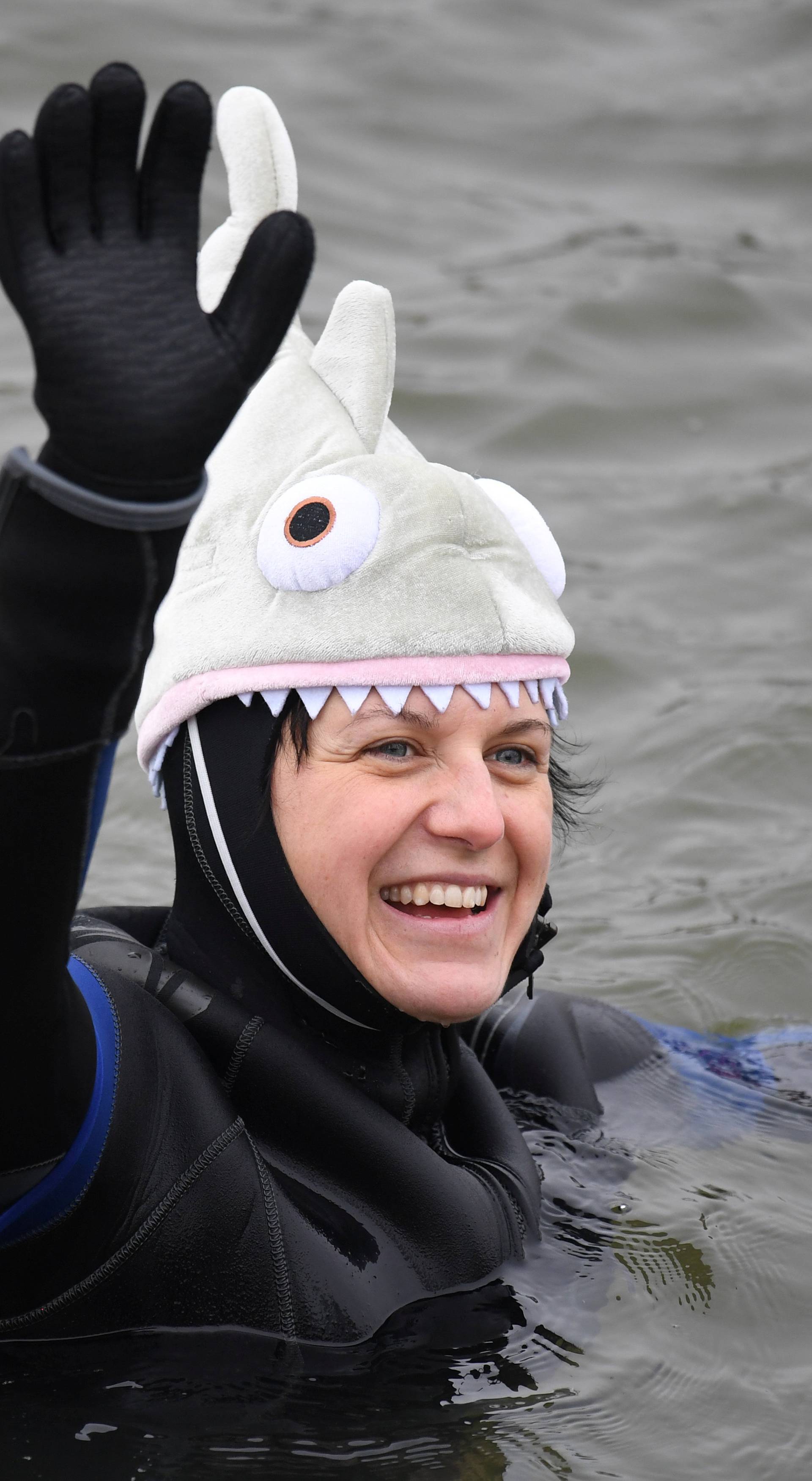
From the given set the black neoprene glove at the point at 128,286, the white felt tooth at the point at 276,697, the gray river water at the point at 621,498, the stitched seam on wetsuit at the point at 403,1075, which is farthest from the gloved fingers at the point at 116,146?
the gray river water at the point at 621,498

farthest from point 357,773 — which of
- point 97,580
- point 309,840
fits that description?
point 97,580

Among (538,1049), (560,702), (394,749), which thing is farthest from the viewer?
(538,1049)

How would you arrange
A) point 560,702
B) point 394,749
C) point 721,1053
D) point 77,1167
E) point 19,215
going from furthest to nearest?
point 721,1053
point 560,702
point 394,749
point 77,1167
point 19,215

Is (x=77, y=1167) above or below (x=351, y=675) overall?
below

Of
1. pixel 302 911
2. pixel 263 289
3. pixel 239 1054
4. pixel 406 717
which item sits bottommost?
pixel 239 1054

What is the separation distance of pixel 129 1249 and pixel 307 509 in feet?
2.98

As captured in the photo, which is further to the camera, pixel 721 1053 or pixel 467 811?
pixel 721 1053

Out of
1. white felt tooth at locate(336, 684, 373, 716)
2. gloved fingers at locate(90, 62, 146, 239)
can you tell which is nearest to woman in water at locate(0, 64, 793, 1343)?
white felt tooth at locate(336, 684, 373, 716)

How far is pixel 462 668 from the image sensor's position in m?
2.24

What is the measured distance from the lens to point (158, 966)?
7.53ft

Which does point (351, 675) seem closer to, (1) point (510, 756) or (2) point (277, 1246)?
(1) point (510, 756)

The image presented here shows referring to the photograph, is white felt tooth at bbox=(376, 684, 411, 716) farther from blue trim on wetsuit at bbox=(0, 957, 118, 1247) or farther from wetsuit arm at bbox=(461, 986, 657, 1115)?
wetsuit arm at bbox=(461, 986, 657, 1115)

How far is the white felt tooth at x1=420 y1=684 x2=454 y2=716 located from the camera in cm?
222

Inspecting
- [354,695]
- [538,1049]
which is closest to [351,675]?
[354,695]
